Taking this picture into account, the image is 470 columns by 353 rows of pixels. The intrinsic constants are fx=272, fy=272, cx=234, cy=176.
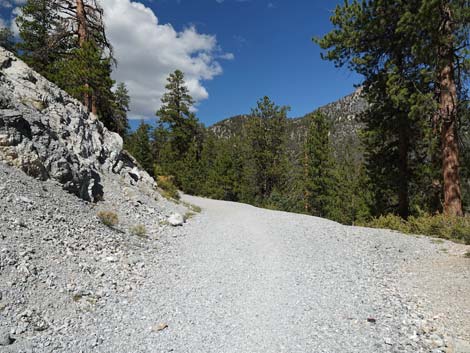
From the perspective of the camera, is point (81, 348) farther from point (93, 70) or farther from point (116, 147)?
point (93, 70)

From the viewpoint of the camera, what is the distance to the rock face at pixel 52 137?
7.55m

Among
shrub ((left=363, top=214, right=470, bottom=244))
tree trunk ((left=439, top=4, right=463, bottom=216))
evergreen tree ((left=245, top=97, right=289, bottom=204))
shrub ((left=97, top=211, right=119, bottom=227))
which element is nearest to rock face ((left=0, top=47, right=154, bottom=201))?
shrub ((left=97, top=211, right=119, bottom=227))

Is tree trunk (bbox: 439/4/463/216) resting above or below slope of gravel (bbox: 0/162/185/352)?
above

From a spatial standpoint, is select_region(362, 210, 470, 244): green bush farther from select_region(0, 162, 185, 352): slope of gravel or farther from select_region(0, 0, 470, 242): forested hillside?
select_region(0, 162, 185, 352): slope of gravel

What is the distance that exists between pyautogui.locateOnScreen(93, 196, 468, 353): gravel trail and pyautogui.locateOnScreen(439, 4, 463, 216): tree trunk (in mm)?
3214

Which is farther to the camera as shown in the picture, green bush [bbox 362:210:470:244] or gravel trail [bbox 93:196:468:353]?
green bush [bbox 362:210:470:244]

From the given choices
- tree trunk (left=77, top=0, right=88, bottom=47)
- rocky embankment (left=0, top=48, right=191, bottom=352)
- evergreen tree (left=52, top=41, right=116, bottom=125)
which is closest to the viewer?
rocky embankment (left=0, top=48, right=191, bottom=352)

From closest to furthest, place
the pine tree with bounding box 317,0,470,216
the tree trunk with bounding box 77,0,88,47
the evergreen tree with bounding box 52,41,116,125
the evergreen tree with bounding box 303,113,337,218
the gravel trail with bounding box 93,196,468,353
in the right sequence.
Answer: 1. the gravel trail with bounding box 93,196,468,353
2. the pine tree with bounding box 317,0,470,216
3. the evergreen tree with bounding box 52,41,116,125
4. the tree trunk with bounding box 77,0,88,47
5. the evergreen tree with bounding box 303,113,337,218

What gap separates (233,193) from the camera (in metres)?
33.2

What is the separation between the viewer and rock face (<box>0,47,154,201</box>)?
7551 mm

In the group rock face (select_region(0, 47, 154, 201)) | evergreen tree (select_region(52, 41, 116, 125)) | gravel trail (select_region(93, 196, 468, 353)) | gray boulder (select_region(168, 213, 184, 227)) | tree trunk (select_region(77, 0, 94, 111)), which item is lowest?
gravel trail (select_region(93, 196, 468, 353))

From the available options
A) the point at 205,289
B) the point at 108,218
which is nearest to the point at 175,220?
the point at 108,218

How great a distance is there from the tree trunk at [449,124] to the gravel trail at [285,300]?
3.21m

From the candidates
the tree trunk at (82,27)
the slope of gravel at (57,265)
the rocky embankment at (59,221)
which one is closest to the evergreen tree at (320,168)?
the rocky embankment at (59,221)
